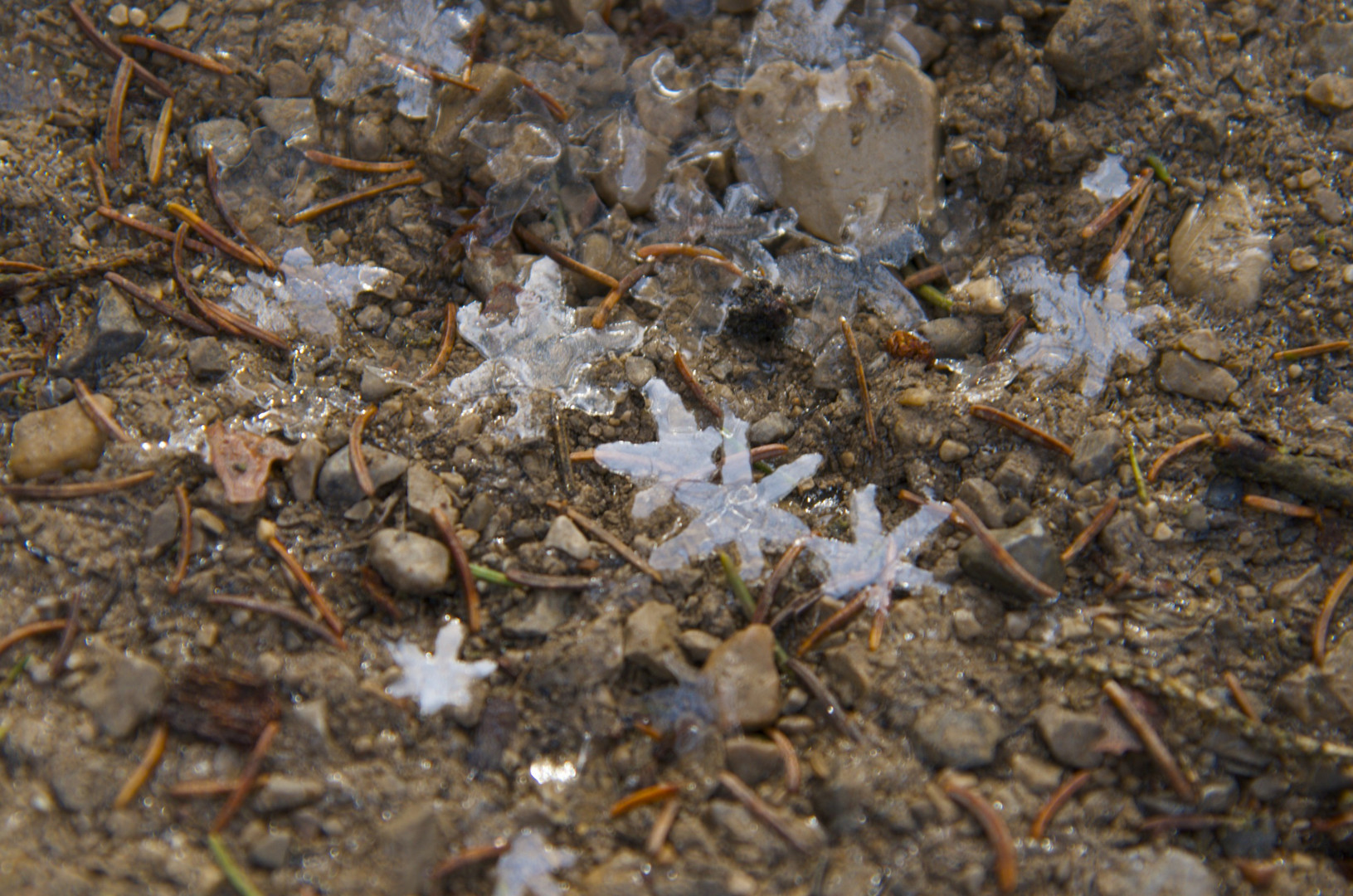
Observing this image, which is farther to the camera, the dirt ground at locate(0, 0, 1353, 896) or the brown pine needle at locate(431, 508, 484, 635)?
the brown pine needle at locate(431, 508, 484, 635)

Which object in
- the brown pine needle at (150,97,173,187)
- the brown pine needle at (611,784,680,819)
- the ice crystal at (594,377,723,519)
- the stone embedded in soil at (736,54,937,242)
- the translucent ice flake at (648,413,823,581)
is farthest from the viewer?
the stone embedded in soil at (736,54,937,242)

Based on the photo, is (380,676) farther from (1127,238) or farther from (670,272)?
(1127,238)

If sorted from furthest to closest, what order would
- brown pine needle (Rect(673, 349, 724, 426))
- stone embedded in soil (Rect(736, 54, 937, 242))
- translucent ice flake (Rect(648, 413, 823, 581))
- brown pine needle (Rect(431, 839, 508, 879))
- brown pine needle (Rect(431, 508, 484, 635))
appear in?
stone embedded in soil (Rect(736, 54, 937, 242)), brown pine needle (Rect(673, 349, 724, 426)), translucent ice flake (Rect(648, 413, 823, 581)), brown pine needle (Rect(431, 508, 484, 635)), brown pine needle (Rect(431, 839, 508, 879))

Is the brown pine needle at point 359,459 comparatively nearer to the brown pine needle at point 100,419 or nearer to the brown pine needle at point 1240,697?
the brown pine needle at point 100,419

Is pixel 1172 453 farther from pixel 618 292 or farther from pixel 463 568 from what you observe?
pixel 463 568

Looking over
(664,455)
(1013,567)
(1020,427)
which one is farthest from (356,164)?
(1013,567)

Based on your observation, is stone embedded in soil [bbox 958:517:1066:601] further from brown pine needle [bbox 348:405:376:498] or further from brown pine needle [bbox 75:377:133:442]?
brown pine needle [bbox 75:377:133:442]

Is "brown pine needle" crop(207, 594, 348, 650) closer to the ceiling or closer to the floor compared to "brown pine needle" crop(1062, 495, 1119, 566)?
closer to the floor

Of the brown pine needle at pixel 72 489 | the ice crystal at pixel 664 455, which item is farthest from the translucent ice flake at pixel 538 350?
the brown pine needle at pixel 72 489

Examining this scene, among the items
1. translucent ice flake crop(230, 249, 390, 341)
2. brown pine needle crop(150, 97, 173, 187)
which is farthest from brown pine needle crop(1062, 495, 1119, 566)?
brown pine needle crop(150, 97, 173, 187)
